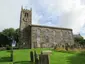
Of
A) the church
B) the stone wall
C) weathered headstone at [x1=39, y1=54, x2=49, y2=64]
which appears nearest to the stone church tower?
the church

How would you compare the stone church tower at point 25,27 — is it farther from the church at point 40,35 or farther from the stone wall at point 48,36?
the stone wall at point 48,36

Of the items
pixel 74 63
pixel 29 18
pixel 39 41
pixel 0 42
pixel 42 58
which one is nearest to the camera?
pixel 42 58

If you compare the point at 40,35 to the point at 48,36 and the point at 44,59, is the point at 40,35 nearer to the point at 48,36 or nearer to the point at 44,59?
the point at 48,36

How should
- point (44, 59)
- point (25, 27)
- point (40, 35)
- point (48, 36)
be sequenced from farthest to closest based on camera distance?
point (25, 27) → point (48, 36) → point (40, 35) → point (44, 59)

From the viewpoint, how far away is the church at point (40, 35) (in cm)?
5972

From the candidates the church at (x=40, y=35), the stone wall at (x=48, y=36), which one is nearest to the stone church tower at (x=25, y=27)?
the church at (x=40, y=35)

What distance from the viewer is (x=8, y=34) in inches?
3553

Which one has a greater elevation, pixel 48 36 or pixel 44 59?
pixel 48 36

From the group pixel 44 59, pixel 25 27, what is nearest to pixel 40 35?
pixel 25 27

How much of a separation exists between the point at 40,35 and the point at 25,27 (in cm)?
756

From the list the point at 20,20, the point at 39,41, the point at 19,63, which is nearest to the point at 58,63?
the point at 19,63

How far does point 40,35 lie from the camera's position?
2389 inches

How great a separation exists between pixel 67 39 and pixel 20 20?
60.1 feet

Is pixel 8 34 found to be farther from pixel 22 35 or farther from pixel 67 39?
pixel 67 39
